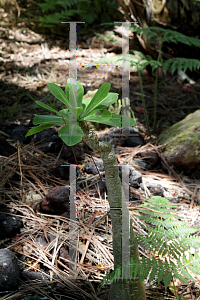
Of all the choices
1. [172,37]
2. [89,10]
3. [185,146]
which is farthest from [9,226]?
[89,10]

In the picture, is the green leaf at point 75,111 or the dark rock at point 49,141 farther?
the dark rock at point 49,141

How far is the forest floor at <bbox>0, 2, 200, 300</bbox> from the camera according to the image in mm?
1532

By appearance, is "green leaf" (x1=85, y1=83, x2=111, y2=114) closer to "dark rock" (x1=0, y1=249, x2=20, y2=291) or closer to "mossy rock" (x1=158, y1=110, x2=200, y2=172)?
"dark rock" (x1=0, y1=249, x2=20, y2=291)

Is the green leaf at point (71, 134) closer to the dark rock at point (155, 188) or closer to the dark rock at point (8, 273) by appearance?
the dark rock at point (8, 273)

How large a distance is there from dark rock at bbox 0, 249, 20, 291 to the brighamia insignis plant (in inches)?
21.3

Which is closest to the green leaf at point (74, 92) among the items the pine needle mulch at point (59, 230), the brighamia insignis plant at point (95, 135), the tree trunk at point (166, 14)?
the brighamia insignis plant at point (95, 135)

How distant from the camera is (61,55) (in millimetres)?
4762

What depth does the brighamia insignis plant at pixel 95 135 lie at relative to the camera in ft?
3.11

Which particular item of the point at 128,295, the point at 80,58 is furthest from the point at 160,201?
the point at 80,58

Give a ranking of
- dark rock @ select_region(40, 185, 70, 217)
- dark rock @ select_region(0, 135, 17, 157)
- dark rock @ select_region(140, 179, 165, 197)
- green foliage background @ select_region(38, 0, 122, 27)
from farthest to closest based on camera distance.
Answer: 1. green foliage background @ select_region(38, 0, 122, 27)
2. dark rock @ select_region(0, 135, 17, 157)
3. dark rock @ select_region(140, 179, 165, 197)
4. dark rock @ select_region(40, 185, 70, 217)

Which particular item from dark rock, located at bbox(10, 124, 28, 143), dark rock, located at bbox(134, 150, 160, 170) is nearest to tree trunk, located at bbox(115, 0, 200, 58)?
dark rock, located at bbox(134, 150, 160, 170)

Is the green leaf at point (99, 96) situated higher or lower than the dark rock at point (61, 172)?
higher

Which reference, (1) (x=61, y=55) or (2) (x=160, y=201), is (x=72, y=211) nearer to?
(2) (x=160, y=201)

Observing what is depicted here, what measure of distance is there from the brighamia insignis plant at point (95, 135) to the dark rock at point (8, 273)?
0.54 metres
